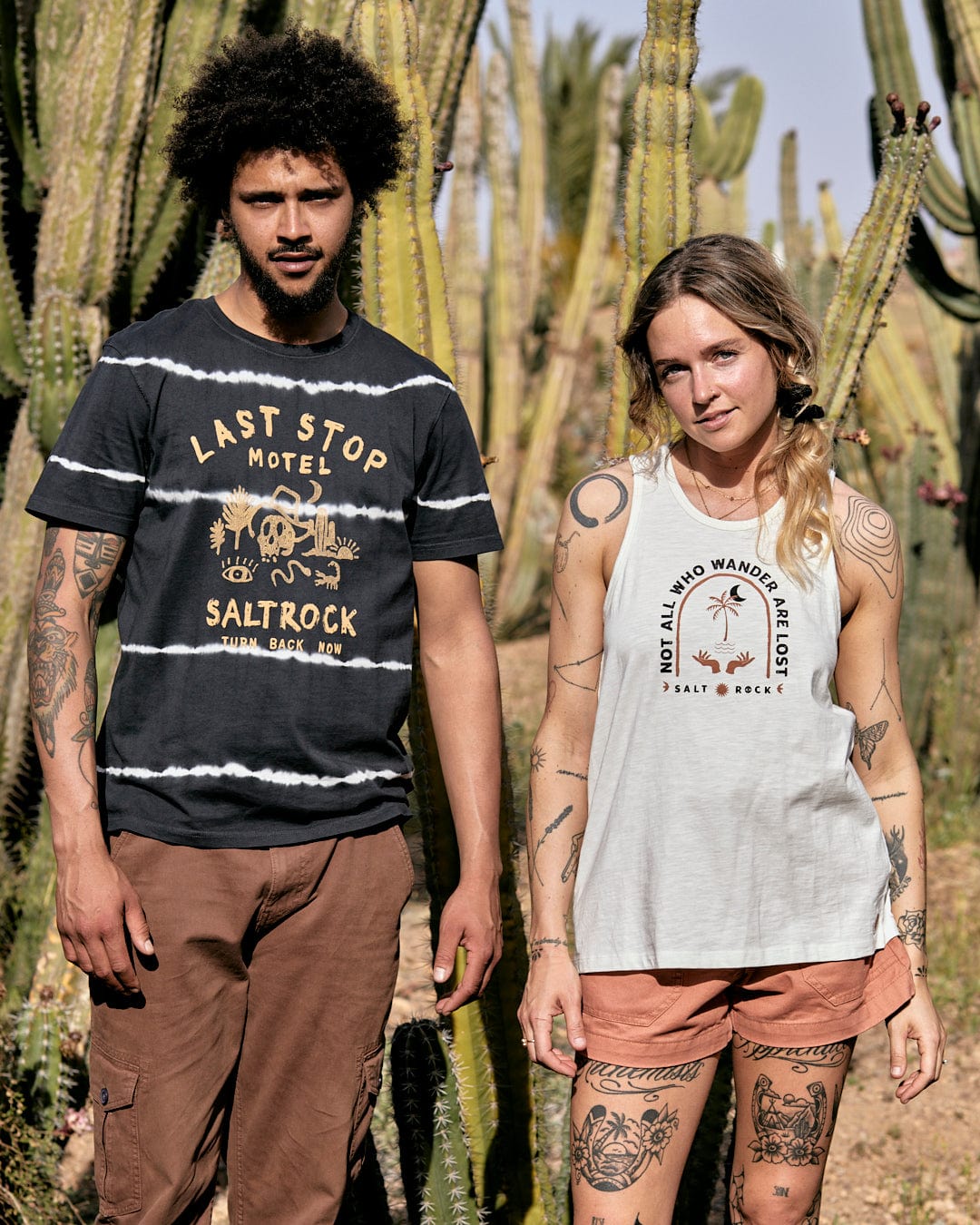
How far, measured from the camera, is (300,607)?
2.07 metres

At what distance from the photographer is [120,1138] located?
6.75ft

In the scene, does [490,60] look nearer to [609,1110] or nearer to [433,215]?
[433,215]

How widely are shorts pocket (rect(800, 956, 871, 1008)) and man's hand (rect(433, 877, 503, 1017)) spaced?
0.52 m

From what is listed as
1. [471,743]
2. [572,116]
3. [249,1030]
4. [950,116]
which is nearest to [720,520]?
[471,743]

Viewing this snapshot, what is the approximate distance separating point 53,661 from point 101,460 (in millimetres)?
323

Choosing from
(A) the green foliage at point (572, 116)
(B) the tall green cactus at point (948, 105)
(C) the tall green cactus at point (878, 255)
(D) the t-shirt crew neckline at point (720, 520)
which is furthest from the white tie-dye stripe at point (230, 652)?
(A) the green foliage at point (572, 116)

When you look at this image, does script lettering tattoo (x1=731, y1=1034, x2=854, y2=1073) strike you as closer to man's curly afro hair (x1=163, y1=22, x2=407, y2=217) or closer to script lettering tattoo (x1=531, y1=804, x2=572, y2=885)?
script lettering tattoo (x1=531, y1=804, x2=572, y2=885)

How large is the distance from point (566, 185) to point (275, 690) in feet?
64.0

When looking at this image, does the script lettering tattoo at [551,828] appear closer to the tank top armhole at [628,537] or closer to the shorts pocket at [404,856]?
the shorts pocket at [404,856]

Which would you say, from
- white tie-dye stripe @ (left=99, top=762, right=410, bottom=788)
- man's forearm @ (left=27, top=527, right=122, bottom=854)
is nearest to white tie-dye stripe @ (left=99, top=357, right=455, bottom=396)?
man's forearm @ (left=27, top=527, right=122, bottom=854)

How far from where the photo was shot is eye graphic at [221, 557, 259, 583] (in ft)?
6.77

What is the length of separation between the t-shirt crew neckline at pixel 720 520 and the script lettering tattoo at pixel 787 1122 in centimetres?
90

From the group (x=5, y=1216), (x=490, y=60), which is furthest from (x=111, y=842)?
(x=490, y=60)

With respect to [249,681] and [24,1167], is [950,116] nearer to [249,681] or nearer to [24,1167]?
[249,681]
